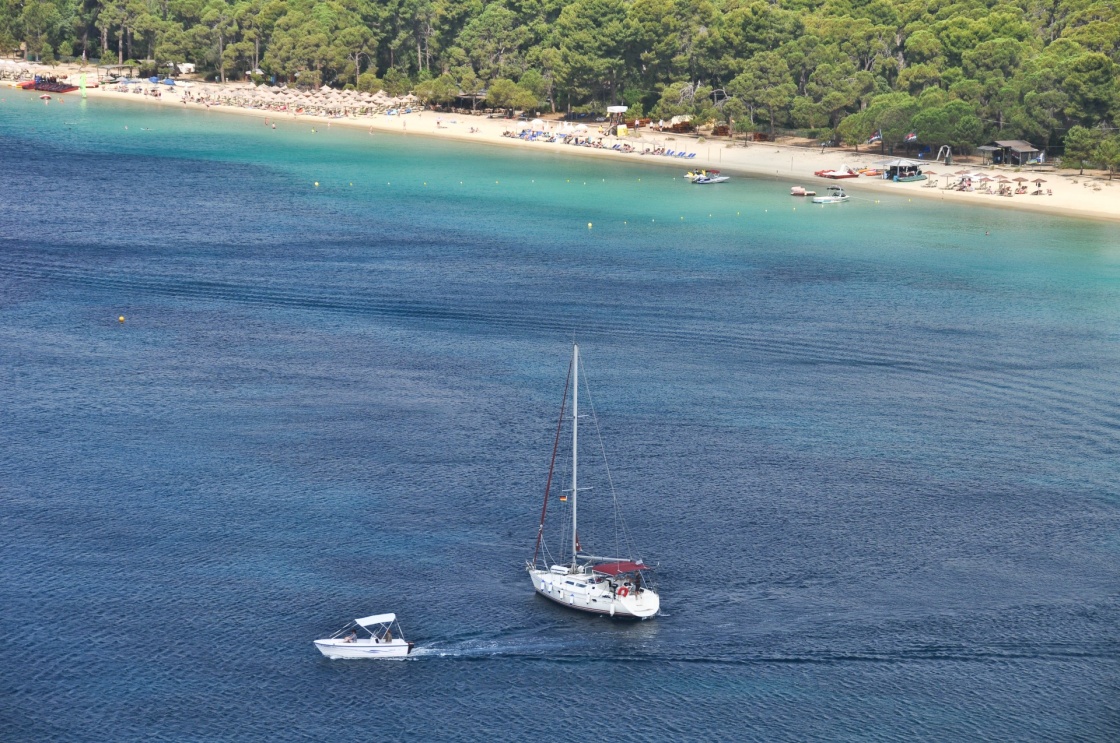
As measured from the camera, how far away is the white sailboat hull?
62094 millimetres

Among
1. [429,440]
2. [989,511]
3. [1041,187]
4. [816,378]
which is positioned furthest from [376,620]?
[1041,187]

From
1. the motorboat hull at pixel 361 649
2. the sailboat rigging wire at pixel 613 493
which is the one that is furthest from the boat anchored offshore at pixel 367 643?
the sailboat rigging wire at pixel 613 493

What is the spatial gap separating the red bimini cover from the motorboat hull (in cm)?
939

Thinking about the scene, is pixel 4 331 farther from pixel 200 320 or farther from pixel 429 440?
pixel 429 440

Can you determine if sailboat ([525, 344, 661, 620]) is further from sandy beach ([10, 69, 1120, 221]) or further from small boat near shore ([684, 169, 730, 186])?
small boat near shore ([684, 169, 730, 186])

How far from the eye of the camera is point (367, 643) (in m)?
58.6

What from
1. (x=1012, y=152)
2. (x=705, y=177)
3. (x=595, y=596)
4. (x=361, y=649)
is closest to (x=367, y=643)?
(x=361, y=649)

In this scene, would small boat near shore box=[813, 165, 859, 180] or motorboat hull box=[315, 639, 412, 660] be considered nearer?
motorboat hull box=[315, 639, 412, 660]

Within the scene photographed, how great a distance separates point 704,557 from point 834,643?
8783 millimetres

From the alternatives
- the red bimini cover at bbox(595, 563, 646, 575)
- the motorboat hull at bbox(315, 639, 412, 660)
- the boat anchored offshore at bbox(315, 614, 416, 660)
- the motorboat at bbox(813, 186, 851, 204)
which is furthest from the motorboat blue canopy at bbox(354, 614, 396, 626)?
the motorboat at bbox(813, 186, 851, 204)

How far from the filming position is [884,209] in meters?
153

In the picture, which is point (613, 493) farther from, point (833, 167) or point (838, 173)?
point (833, 167)

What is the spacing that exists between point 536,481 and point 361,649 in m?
19.1

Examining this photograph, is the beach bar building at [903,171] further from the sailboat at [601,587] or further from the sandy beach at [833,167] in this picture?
the sailboat at [601,587]
